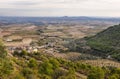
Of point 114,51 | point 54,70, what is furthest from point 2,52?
point 114,51

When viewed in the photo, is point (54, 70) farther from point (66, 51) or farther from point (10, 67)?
point (66, 51)

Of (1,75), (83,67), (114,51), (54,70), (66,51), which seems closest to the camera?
(1,75)

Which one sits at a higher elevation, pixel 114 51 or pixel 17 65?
pixel 17 65

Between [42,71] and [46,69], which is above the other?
[46,69]

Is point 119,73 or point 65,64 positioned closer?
point 119,73

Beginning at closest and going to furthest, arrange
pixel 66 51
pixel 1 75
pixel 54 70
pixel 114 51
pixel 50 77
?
pixel 1 75 → pixel 50 77 → pixel 54 70 → pixel 114 51 → pixel 66 51

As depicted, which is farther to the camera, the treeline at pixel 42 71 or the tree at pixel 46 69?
the tree at pixel 46 69

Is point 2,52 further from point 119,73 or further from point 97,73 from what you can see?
point 119,73

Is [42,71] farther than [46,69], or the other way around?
[42,71]

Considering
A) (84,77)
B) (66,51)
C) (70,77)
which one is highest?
(70,77)

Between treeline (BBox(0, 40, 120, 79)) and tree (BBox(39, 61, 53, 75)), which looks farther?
tree (BBox(39, 61, 53, 75))
